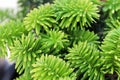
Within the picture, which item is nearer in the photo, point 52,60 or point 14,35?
point 52,60

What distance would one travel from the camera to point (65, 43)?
579 mm

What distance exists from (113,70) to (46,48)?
0.48 feet

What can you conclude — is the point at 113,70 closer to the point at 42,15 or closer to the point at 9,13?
the point at 42,15

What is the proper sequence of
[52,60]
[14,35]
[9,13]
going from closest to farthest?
[52,60] → [14,35] → [9,13]

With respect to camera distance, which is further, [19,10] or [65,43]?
[19,10]

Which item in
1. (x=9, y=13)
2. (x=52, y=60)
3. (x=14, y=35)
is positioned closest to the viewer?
(x=52, y=60)

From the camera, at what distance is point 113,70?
0.52 meters

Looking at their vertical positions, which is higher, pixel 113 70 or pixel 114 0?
pixel 114 0

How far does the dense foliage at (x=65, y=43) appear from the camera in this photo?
1.66ft

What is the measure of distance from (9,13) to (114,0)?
0.42 m

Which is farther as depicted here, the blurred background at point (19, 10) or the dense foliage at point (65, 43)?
the blurred background at point (19, 10)

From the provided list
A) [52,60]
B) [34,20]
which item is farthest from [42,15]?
[52,60]

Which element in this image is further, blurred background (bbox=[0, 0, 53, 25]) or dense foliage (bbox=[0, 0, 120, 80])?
blurred background (bbox=[0, 0, 53, 25])

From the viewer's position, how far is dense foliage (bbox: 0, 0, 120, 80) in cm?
51
